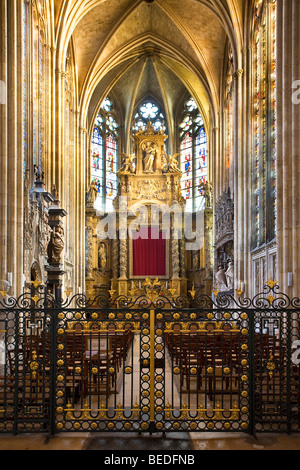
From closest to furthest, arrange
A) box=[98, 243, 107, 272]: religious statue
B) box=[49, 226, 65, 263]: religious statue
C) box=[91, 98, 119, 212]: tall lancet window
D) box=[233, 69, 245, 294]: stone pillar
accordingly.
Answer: box=[49, 226, 65, 263]: religious statue → box=[233, 69, 245, 294]: stone pillar → box=[98, 243, 107, 272]: religious statue → box=[91, 98, 119, 212]: tall lancet window

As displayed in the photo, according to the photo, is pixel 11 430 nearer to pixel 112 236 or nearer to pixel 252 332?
pixel 252 332

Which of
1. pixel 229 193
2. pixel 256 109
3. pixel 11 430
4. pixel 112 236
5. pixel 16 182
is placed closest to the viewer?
pixel 11 430

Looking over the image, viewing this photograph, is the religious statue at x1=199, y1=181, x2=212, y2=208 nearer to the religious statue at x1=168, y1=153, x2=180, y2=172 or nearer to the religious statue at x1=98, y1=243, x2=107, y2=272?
the religious statue at x1=168, y1=153, x2=180, y2=172

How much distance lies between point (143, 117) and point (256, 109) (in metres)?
16.0

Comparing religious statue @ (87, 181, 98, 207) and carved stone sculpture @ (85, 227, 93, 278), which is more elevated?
religious statue @ (87, 181, 98, 207)

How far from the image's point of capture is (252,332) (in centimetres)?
614

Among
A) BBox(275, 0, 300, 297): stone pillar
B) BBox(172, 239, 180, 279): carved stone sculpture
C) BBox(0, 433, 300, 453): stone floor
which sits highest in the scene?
BBox(275, 0, 300, 297): stone pillar

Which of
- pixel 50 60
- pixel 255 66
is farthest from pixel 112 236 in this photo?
pixel 255 66

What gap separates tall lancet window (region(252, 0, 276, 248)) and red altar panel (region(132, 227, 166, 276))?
11242 mm

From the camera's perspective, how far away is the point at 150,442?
18.7 ft

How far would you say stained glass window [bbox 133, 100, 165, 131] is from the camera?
3384 cm

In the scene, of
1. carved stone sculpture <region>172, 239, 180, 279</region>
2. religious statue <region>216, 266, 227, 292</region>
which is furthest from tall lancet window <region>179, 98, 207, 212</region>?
religious statue <region>216, 266, 227, 292</region>

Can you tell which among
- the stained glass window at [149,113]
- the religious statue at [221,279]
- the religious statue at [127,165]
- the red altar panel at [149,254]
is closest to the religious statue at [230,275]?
the religious statue at [221,279]

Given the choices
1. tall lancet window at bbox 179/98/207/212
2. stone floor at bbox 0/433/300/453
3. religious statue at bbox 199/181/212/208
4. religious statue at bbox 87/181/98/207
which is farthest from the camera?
tall lancet window at bbox 179/98/207/212
